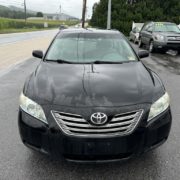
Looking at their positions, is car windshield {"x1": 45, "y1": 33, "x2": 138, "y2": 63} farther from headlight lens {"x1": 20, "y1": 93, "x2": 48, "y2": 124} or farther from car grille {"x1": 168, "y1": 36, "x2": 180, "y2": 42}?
car grille {"x1": 168, "y1": 36, "x2": 180, "y2": 42}

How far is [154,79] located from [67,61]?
4.54 ft

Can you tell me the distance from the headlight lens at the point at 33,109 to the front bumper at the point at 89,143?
47 mm

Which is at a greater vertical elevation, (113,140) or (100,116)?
(100,116)

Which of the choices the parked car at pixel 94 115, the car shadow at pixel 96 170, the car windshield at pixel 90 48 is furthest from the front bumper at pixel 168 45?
the car shadow at pixel 96 170

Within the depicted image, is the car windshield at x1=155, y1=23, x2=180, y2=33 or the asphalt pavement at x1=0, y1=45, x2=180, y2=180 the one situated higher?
the car windshield at x1=155, y1=23, x2=180, y2=33

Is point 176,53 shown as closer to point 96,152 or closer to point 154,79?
point 154,79

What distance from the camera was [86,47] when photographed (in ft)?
16.4

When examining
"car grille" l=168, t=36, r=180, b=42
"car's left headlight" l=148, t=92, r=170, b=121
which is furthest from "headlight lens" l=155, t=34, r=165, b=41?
"car's left headlight" l=148, t=92, r=170, b=121

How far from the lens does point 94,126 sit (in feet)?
9.86

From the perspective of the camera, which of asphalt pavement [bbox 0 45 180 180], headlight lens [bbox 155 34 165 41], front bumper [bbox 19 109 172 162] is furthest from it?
headlight lens [bbox 155 34 165 41]

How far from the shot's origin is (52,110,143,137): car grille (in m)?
3.00

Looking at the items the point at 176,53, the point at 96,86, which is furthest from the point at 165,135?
the point at 176,53

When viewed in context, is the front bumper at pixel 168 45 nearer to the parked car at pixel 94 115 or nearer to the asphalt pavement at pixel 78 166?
the asphalt pavement at pixel 78 166

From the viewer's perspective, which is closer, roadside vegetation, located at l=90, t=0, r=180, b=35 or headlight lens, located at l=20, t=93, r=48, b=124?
headlight lens, located at l=20, t=93, r=48, b=124
